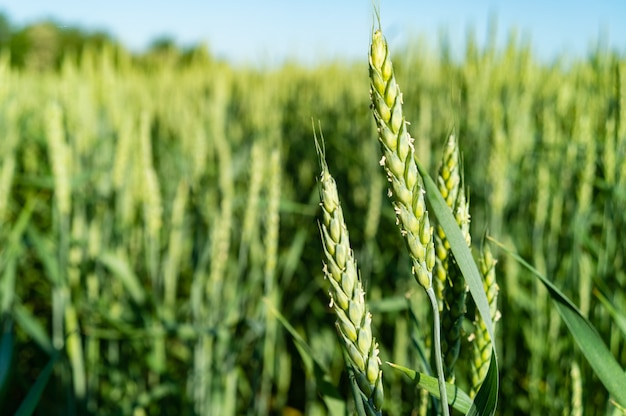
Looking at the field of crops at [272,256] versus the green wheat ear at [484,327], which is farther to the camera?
the field of crops at [272,256]

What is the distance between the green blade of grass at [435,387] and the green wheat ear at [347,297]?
0.04m

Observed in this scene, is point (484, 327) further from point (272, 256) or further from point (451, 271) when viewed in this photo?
point (272, 256)

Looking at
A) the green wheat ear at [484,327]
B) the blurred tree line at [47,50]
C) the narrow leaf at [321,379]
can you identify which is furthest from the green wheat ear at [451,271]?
the blurred tree line at [47,50]

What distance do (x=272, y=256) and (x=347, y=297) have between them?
534 millimetres

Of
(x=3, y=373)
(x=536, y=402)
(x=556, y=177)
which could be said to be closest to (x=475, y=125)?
(x=556, y=177)

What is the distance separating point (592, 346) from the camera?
45 cm

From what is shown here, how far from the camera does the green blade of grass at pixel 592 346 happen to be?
44cm

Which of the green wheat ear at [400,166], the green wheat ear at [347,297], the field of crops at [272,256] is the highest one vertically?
the green wheat ear at [400,166]

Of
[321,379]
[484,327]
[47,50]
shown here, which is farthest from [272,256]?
[47,50]

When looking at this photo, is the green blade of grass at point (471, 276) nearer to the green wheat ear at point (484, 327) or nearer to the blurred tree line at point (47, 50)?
the green wheat ear at point (484, 327)

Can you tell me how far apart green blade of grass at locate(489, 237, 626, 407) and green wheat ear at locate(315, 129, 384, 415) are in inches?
5.9

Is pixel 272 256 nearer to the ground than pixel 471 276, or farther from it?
nearer to the ground

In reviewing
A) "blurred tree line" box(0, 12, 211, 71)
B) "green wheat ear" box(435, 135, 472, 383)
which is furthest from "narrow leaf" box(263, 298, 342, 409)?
"blurred tree line" box(0, 12, 211, 71)

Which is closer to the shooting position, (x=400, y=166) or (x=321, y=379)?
(x=400, y=166)
